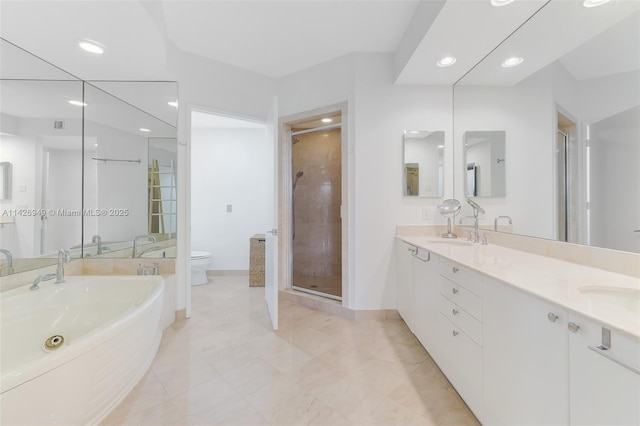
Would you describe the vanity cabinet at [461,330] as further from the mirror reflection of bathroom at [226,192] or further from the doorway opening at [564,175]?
the mirror reflection of bathroom at [226,192]

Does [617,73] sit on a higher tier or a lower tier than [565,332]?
higher

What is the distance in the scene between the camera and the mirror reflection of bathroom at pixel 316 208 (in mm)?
3094

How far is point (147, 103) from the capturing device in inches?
94.5

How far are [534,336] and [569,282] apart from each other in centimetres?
31

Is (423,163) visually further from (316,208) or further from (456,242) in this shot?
(316,208)

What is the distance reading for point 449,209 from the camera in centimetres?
225

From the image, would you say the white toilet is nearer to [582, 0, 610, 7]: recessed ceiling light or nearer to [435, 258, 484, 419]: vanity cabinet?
[435, 258, 484, 419]: vanity cabinet

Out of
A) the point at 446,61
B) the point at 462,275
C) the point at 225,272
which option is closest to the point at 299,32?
the point at 446,61

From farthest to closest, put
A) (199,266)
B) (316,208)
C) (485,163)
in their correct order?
1. (199,266)
2. (316,208)
3. (485,163)

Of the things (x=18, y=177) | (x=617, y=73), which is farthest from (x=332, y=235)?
(x=18, y=177)

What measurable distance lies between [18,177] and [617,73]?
365 cm

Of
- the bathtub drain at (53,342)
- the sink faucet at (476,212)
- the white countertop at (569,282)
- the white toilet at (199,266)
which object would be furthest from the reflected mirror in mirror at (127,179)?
the sink faucet at (476,212)

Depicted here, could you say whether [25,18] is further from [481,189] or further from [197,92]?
[481,189]

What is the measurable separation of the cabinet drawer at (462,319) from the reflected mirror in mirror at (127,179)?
7.71ft
